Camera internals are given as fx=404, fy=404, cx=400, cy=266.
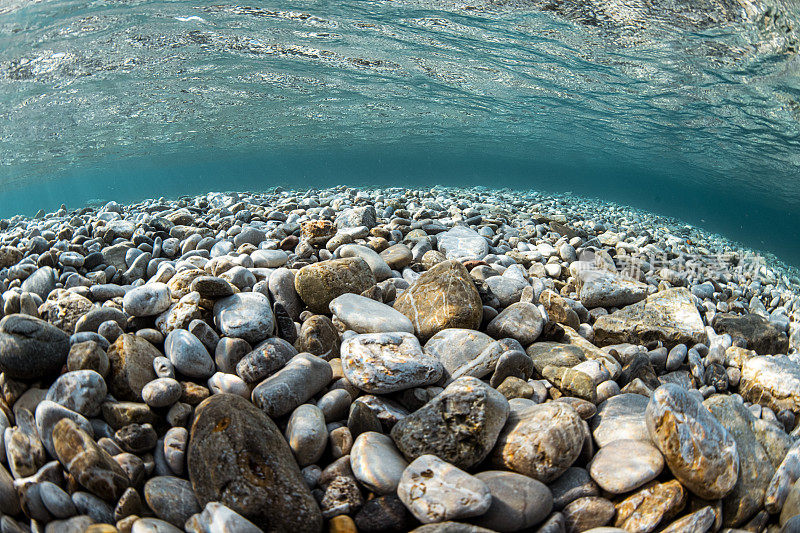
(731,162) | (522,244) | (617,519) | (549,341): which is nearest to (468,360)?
(549,341)

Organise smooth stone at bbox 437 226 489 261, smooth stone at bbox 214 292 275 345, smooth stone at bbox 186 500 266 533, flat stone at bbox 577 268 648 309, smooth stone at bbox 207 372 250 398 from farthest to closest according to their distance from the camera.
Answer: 1. smooth stone at bbox 437 226 489 261
2. flat stone at bbox 577 268 648 309
3. smooth stone at bbox 214 292 275 345
4. smooth stone at bbox 207 372 250 398
5. smooth stone at bbox 186 500 266 533

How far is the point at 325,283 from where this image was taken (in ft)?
10.9

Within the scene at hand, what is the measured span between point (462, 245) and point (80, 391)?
3917 mm

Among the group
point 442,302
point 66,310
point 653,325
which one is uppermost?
point 442,302

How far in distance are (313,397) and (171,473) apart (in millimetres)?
810

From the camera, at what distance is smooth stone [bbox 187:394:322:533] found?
178cm

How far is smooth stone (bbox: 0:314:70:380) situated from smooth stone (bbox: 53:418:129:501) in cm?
59

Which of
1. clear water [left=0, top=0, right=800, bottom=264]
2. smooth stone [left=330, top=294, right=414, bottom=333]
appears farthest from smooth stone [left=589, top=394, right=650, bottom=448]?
clear water [left=0, top=0, right=800, bottom=264]

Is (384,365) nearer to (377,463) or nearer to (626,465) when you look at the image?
(377,463)

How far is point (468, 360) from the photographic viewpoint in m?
2.82

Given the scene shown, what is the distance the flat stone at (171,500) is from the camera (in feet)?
5.95

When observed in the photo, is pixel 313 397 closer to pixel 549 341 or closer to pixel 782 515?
pixel 549 341

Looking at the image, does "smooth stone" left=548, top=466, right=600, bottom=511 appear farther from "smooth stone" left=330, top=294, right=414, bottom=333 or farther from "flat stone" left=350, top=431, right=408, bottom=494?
"smooth stone" left=330, top=294, right=414, bottom=333

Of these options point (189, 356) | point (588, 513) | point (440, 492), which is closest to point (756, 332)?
point (588, 513)
